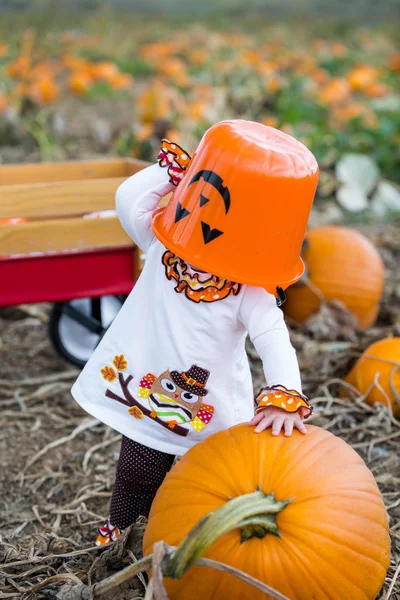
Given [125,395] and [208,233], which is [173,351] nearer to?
[125,395]

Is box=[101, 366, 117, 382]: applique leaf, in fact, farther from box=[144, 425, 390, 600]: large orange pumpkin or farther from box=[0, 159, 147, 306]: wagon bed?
box=[0, 159, 147, 306]: wagon bed

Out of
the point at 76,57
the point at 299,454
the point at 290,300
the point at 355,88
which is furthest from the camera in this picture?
the point at 76,57

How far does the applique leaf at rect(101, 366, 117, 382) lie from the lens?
7.11ft

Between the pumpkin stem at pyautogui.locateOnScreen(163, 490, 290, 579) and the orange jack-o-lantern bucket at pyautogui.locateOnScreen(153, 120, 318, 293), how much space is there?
20.9 inches

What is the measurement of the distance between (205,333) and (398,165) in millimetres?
5372

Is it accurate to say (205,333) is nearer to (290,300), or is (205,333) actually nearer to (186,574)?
(186,574)

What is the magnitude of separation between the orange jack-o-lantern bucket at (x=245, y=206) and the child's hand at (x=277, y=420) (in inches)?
11.9

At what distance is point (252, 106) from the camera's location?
7816 millimetres

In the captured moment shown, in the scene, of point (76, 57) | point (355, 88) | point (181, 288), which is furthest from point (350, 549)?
point (76, 57)

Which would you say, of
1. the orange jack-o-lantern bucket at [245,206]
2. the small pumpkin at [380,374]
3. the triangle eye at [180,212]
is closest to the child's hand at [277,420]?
the orange jack-o-lantern bucket at [245,206]

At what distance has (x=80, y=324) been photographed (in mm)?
3688

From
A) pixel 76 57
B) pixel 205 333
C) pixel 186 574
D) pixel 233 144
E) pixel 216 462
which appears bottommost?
pixel 76 57

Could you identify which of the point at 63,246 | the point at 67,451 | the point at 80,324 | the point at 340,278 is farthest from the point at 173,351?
the point at 340,278

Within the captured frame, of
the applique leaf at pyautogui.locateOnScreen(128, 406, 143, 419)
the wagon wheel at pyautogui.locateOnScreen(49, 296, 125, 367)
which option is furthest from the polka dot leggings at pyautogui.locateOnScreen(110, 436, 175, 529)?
the wagon wheel at pyautogui.locateOnScreen(49, 296, 125, 367)
